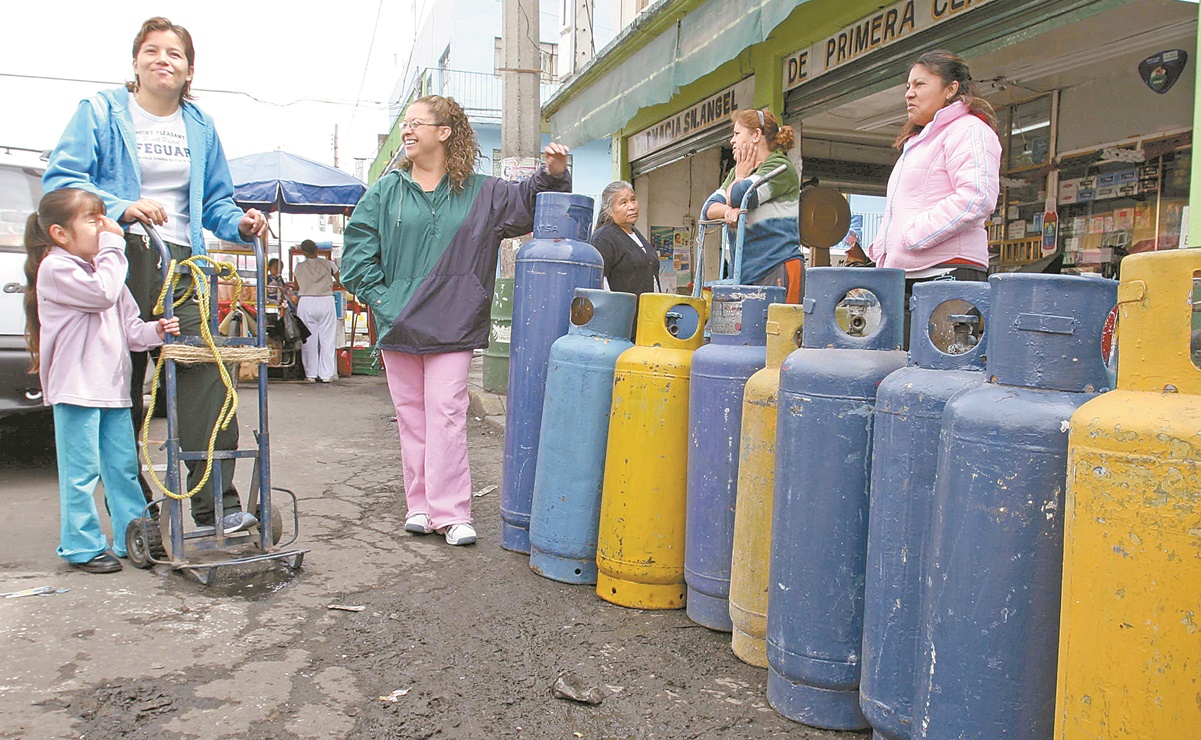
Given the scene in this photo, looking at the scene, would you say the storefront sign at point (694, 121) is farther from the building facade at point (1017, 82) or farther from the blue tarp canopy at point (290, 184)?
the blue tarp canopy at point (290, 184)

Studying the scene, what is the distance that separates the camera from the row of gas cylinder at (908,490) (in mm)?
1500

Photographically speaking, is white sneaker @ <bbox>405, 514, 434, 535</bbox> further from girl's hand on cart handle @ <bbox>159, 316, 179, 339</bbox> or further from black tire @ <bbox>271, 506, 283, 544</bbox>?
girl's hand on cart handle @ <bbox>159, 316, 179, 339</bbox>

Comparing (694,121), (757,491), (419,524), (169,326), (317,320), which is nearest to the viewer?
(757,491)

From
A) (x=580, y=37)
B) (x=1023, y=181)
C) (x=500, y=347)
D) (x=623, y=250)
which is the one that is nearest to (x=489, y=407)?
(x=500, y=347)

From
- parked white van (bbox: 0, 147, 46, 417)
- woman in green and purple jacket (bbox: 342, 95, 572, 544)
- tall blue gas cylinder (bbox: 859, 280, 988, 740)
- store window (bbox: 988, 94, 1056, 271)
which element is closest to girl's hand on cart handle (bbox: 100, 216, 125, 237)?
woman in green and purple jacket (bbox: 342, 95, 572, 544)

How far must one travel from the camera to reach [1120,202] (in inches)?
258

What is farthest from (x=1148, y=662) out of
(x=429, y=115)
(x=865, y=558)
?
(x=429, y=115)

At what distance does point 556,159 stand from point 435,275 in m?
0.74

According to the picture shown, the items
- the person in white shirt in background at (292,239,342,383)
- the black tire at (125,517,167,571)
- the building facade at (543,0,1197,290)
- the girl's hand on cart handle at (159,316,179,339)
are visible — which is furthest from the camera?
the person in white shirt in background at (292,239,342,383)

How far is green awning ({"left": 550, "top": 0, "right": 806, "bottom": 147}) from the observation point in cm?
576

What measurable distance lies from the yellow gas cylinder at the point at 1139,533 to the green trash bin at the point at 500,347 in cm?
702

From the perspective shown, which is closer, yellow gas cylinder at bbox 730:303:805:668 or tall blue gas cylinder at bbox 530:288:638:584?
yellow gas cylinder at bbox 730:303:805:668

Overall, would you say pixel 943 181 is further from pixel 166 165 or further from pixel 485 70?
pixel 485 70

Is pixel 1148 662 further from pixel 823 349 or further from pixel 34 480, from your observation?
pixel 34 480
